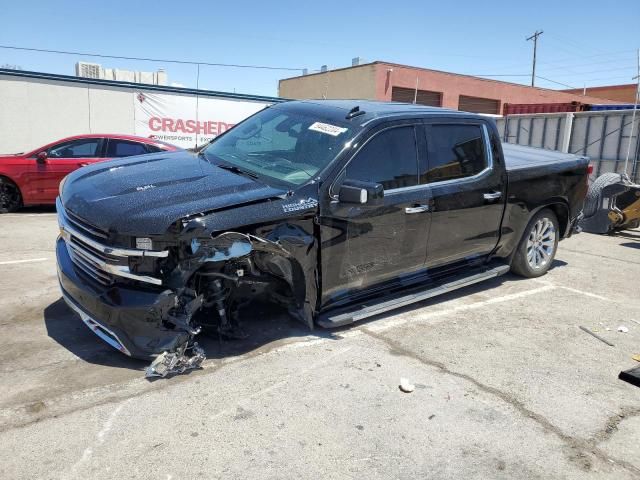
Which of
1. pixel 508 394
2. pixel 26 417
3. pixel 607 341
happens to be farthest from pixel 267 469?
pixel 607 341

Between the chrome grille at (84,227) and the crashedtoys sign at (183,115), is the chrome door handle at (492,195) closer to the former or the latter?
the chrome grille at (84,227)

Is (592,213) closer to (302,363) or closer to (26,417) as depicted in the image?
(302,363)

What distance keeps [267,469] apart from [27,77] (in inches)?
602

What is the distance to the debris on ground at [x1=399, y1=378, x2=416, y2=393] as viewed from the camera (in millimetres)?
3625

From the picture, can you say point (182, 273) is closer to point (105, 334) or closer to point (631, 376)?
point (105, 334)

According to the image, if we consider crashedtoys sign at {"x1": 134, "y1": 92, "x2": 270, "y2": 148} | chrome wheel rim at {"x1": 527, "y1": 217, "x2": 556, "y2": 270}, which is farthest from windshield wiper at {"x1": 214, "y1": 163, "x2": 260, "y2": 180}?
crashedtoys sign at {"x1": 134, "y1": 92, "x2": 270, "y2": 148}

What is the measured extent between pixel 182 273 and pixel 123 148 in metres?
8.00

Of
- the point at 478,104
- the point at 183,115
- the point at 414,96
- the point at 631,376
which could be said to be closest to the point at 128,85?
the point at 183,115

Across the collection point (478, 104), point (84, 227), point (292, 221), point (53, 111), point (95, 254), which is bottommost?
point (95, 254)

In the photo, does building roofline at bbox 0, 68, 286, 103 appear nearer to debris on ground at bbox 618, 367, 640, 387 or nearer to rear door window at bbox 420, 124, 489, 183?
rear door window at bbox 420, 124, 489, 183

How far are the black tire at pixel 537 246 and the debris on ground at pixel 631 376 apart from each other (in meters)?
2.25

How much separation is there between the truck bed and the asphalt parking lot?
160 cm

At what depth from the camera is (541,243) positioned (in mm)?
6473

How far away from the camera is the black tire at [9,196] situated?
10000 millimetres
